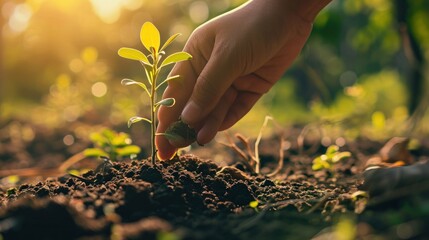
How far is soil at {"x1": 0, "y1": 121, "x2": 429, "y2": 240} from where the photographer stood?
1551mm

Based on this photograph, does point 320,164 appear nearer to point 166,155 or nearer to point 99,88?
point 166,155

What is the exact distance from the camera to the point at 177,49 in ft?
56.7

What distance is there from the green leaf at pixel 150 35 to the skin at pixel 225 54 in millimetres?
275

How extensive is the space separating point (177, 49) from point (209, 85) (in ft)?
→ 49.6

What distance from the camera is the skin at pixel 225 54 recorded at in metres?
2.38

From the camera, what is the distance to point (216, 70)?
92.0 inches

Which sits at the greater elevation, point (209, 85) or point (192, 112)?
point (209, 85)

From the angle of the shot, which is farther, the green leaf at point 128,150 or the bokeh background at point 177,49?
the bokeh background at point 177,49

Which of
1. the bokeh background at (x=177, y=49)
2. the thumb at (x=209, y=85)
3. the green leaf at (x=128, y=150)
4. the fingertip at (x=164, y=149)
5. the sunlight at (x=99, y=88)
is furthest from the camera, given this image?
the sunlight at (x=99, y=88)

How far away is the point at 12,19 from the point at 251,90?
715 centimetres

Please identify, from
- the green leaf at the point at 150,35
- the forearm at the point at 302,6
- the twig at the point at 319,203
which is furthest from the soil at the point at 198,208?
the forearm at the point at 302,6

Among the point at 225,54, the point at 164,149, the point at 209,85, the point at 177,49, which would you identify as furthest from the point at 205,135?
the point at 177,49

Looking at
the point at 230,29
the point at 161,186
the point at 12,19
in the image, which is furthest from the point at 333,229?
the point at 12,19

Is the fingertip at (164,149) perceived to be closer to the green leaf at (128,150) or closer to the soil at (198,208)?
the soil at (198,208)
